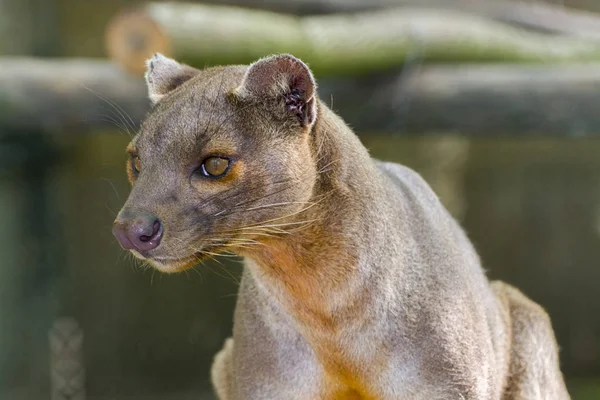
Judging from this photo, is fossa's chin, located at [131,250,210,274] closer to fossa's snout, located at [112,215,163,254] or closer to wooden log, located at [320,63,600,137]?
fossa's snout, located at [112,215,163,254]

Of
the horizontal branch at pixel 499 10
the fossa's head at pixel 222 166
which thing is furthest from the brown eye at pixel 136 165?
the horizontal branch at pixel 499 10

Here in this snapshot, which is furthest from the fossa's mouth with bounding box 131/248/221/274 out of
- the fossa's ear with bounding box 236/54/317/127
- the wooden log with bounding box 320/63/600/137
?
the wooden log with bounding box 320/63/600/137

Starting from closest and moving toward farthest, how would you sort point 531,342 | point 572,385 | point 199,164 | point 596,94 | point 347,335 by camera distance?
point 199,164 < point 347,335 < point 531,342 < point 596,94 < point 572,385

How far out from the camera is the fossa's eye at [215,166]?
2.50 metres

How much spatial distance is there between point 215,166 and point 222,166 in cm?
2

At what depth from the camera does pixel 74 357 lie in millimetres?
7887

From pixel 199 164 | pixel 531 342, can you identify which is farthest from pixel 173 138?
pixel 531 342

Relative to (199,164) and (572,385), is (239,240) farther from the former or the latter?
(572,385)

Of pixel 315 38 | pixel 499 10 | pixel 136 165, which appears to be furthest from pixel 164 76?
pixel 499 10

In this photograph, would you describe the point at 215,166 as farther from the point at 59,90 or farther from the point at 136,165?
the point at 59,90

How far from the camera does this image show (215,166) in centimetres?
250

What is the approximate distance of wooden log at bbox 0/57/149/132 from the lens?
571cm

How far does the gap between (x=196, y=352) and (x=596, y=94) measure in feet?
14.2

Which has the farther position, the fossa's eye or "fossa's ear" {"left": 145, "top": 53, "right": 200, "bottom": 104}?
"fossa's ear" {"left": 145, "top": 53, "right": 200, "bottom": 104}
